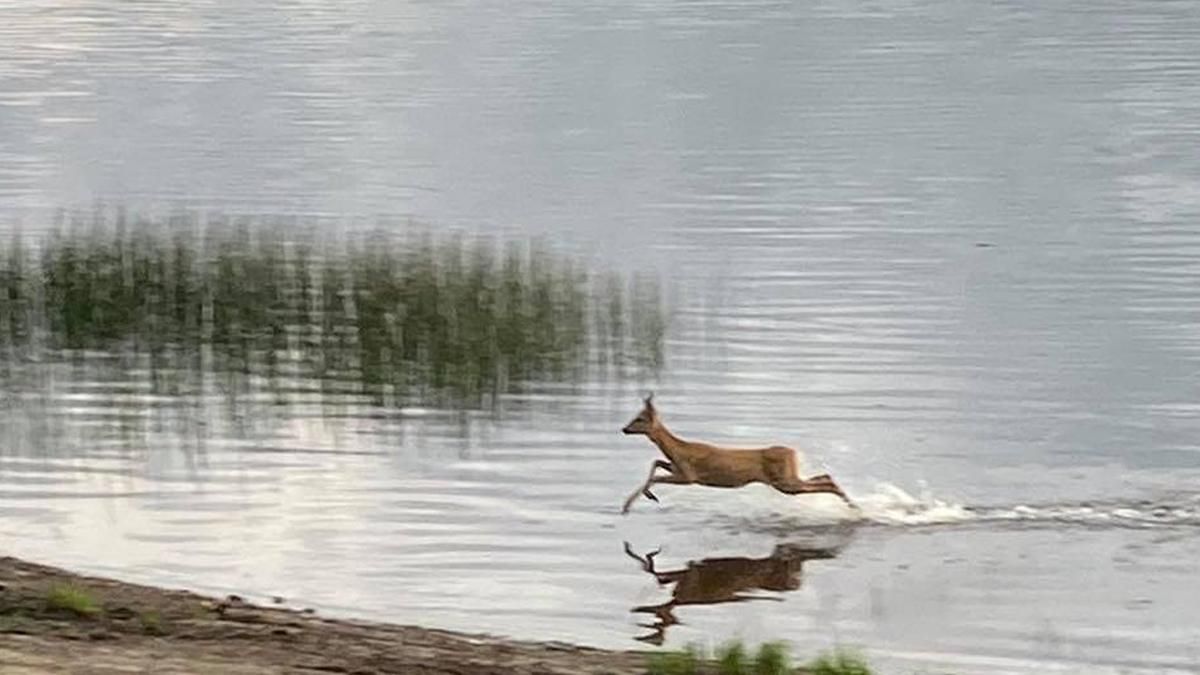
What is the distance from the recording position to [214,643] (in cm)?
986

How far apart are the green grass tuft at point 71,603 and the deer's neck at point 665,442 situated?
4.68 m

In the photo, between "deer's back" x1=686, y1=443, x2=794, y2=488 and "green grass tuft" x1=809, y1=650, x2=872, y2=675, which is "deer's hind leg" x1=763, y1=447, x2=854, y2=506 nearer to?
"deer's back" x1=686, y1=443, x2=794, y2=488

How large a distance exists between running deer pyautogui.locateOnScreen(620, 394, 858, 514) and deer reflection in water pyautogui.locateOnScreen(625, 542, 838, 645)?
623mm

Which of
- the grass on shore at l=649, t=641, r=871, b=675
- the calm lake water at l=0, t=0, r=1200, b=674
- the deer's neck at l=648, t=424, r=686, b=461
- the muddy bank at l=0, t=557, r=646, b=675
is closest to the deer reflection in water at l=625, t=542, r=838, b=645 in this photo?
the calm lake water at l=0, t=0, r=1200, b=674

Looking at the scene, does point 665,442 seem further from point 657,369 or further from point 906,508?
point 657,369

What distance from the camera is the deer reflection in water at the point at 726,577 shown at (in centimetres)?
1237

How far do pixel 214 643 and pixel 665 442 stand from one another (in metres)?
5.05

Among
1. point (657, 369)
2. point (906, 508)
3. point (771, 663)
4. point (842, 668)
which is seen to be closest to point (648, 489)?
point (906, 508)

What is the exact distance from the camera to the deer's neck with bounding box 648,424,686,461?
568 inches

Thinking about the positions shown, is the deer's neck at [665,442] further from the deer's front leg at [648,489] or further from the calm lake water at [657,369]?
the calm lake water at [657,369]

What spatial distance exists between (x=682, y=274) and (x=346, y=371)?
483 centimetres

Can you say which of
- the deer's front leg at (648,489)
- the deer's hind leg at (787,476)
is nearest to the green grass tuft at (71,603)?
the deer's front leg at (648,489)

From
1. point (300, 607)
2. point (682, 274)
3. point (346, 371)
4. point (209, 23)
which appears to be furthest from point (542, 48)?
point (300, 607)

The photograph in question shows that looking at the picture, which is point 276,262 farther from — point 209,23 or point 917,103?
point 209,23
